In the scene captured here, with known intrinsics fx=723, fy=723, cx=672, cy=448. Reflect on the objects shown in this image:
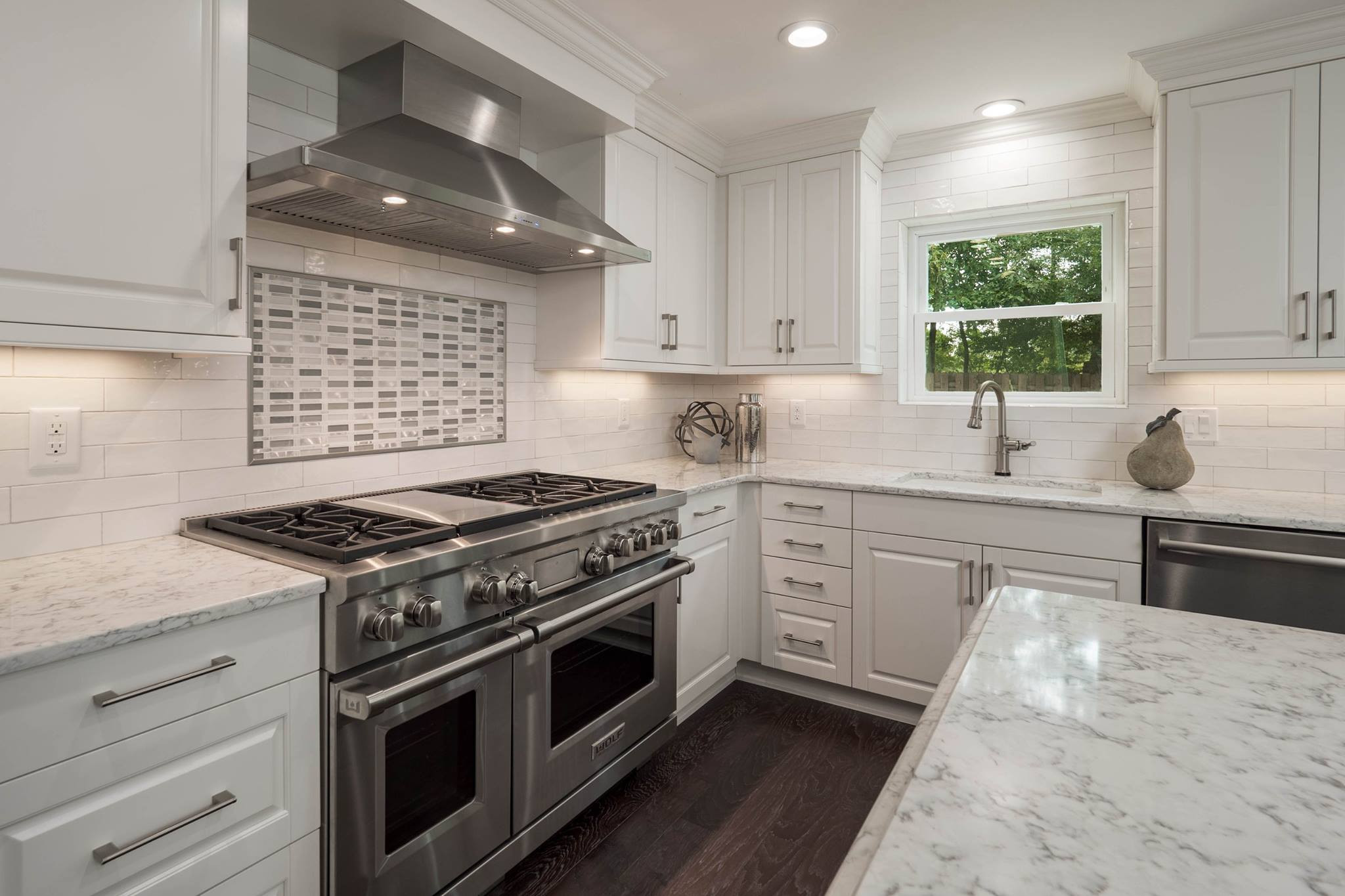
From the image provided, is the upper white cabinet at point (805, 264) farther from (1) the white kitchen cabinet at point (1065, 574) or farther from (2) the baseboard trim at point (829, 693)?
(2) the baseboard trim at point (829, 693)

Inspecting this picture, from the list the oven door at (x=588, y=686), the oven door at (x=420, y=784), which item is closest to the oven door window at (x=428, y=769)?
the oven door at (x=420, y=784)

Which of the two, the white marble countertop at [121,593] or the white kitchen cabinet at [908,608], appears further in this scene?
the white kitchen cabinet at [908,608]

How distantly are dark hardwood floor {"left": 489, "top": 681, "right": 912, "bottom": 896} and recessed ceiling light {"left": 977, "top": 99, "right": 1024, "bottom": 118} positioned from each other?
250 cm

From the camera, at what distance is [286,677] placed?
4.51ft

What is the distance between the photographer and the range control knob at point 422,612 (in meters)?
1.53

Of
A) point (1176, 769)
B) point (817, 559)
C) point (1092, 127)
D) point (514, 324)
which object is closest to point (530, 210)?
point (514, 324)

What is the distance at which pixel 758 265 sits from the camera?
338cm

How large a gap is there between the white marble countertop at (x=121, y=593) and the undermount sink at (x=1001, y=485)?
7.37 ft

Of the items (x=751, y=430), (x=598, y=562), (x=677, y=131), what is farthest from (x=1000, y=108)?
(x=598, y=562)

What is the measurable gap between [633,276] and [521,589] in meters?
1.53

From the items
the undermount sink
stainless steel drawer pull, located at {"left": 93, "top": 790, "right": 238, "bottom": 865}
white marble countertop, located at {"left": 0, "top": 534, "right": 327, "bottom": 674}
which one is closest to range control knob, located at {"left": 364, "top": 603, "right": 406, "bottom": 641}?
white marble countertop, located at {"left": 0, "top": 534, "right": 327, "bottom": 674}

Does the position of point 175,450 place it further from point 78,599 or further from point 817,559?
point 817,559

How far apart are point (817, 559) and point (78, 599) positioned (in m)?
2.37

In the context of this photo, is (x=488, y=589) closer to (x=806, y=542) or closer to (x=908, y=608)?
(x=806, y=542)
